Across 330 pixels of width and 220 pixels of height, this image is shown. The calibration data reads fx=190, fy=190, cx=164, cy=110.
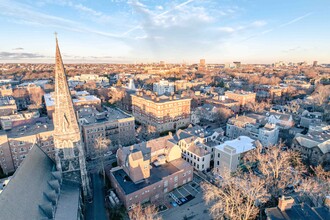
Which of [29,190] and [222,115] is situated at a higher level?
[29,190]

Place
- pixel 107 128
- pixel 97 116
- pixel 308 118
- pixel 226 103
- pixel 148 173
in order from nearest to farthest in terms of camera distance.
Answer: pixel 148 173 → pixel 107 128 → pixel 97 116 → pixel 308 118 → pixel 226 103

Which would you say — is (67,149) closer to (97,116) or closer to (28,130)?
(28,130)

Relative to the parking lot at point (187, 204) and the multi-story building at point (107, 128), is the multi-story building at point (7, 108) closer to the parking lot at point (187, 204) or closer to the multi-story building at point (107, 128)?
the multi-story building at point (107, 128)

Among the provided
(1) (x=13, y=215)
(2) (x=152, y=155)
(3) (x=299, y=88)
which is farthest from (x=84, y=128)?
(3) (x=299, y=88)

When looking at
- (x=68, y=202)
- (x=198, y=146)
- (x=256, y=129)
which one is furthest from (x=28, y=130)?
(x=256, y=129)

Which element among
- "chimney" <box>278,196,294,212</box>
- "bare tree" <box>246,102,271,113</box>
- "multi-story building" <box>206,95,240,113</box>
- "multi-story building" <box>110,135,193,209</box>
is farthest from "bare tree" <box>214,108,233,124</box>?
"chimney" <box>278,196,294,212</box>

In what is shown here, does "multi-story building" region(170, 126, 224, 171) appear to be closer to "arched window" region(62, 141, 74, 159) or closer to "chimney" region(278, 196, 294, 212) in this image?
"chimney" region(278, 196, 294, 212)

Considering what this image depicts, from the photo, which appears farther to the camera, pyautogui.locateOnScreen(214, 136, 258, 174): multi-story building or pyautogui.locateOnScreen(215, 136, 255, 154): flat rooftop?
pyautogui.locateOnScreen(215, 136, 255, 154): flat rooftop
